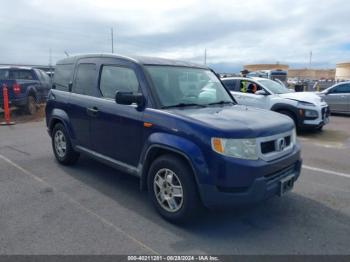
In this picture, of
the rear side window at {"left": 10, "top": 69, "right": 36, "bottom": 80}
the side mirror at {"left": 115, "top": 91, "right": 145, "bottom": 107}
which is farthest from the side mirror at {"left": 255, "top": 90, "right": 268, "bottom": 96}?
the rear side window at {"left": 10, "top": 69, "right": 36, "bottom": 80}

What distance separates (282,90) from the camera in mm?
10797

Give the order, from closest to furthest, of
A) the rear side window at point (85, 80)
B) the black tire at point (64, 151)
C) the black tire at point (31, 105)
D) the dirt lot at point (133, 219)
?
the dirt lot at point (133, 219) < the rear side window at point (85, 80) < the black tire at point (64, 151) < the black tire at point (31, 105)

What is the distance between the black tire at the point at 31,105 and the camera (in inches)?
504

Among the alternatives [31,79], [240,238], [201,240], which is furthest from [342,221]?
[31,79]

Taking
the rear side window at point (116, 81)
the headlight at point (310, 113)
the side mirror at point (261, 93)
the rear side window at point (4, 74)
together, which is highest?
the rear side window at point (4, 74)

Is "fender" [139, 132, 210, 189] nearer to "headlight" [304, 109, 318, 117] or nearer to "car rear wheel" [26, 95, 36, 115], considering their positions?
"headlight" [304, 109, 318, 117]

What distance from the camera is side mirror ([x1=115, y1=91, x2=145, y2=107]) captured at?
3988 mm

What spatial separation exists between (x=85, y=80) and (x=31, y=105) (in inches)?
342

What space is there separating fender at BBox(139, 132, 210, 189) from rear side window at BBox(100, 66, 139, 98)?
0.87 meters

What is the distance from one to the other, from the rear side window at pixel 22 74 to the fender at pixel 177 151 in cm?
1046

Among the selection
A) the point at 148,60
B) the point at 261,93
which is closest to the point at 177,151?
the point at 148,60

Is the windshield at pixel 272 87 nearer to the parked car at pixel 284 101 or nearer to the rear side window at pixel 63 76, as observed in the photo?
the parked car at pixel 284 101

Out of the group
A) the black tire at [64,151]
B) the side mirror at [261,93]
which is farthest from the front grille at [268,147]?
the side mirror at [261,93]

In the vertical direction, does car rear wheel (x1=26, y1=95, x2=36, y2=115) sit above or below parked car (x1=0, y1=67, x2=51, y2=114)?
below
